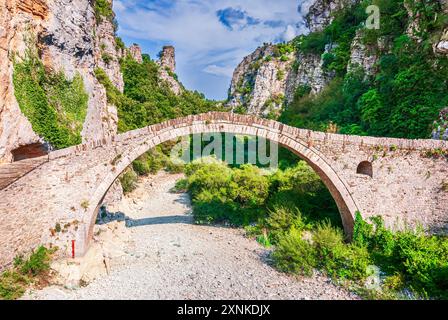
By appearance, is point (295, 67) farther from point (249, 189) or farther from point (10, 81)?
point (10, 81)

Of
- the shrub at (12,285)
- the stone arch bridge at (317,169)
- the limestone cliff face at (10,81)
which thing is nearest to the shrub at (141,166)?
the limestone cliff face at (10,81)

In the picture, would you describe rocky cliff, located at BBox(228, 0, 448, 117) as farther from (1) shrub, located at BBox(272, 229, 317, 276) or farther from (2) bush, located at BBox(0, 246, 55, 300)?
(2) bush, located at BBox(0, 246, 55, 300)

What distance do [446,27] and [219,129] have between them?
10883mm

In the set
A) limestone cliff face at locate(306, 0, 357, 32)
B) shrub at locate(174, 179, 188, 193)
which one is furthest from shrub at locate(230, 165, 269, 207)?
limestone cliff face at locate(306, 0, 357, 32)

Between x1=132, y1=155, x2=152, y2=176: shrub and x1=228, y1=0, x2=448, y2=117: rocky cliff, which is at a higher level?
x1=228, y1=0, x2=448, y2=117: rocky cliff

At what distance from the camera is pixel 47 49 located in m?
12.4

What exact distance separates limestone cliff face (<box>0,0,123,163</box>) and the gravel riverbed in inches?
206

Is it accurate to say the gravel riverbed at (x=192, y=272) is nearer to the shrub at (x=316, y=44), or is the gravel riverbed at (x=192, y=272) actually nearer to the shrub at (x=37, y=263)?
the shrub at (x=37, y=263)

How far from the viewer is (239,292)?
7.28 metres

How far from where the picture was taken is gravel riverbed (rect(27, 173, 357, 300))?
717 cm

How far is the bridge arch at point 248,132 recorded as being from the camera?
905 cm

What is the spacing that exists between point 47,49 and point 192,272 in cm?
1124

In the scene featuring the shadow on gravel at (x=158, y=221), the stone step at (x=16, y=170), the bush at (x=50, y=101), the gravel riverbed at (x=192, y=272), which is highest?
the bush at (x=50, y=101)

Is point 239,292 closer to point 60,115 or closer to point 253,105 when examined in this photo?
point 60,115
